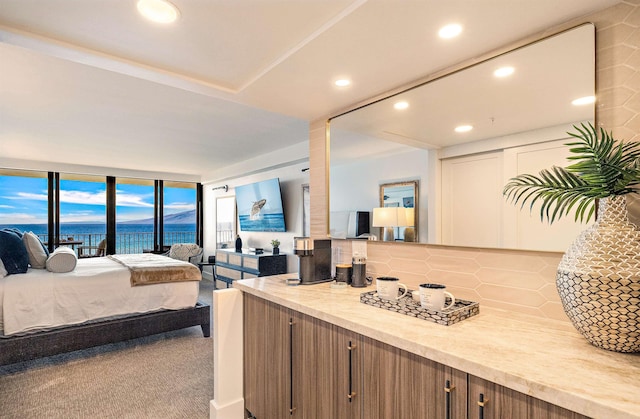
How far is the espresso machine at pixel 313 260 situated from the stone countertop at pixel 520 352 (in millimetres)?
523

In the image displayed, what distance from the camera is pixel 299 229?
5473 mm

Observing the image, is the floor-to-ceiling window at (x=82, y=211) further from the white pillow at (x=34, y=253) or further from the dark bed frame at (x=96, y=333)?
→ the dark bed frame at (x=96, y=333)

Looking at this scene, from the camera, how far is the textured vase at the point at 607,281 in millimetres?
995

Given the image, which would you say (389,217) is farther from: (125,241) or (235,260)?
(125,241)

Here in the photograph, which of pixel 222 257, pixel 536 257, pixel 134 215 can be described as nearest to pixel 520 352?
pixel 536 257

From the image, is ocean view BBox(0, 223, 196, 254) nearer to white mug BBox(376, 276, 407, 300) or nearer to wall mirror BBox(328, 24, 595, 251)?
wall mirror BBox(328, 24, 595, 251)

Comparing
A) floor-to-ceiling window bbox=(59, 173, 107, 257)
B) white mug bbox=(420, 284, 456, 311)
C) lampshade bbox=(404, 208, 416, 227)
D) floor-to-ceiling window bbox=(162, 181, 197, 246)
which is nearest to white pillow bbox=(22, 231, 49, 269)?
lampshade bbox=(404, 208, 416, 227)

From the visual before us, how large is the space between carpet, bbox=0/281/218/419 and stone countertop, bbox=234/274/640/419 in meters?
1.53

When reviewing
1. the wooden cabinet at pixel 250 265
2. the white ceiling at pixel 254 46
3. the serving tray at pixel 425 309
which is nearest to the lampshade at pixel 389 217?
the serving tray at pixel 425 309

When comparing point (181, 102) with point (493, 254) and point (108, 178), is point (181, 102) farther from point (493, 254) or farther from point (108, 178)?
point (108, 178)

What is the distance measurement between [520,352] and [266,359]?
4.45ft

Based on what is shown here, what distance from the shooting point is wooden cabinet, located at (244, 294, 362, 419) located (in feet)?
4.76

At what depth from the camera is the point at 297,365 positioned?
1.71 metres

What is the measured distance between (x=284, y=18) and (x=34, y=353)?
11.2ft
